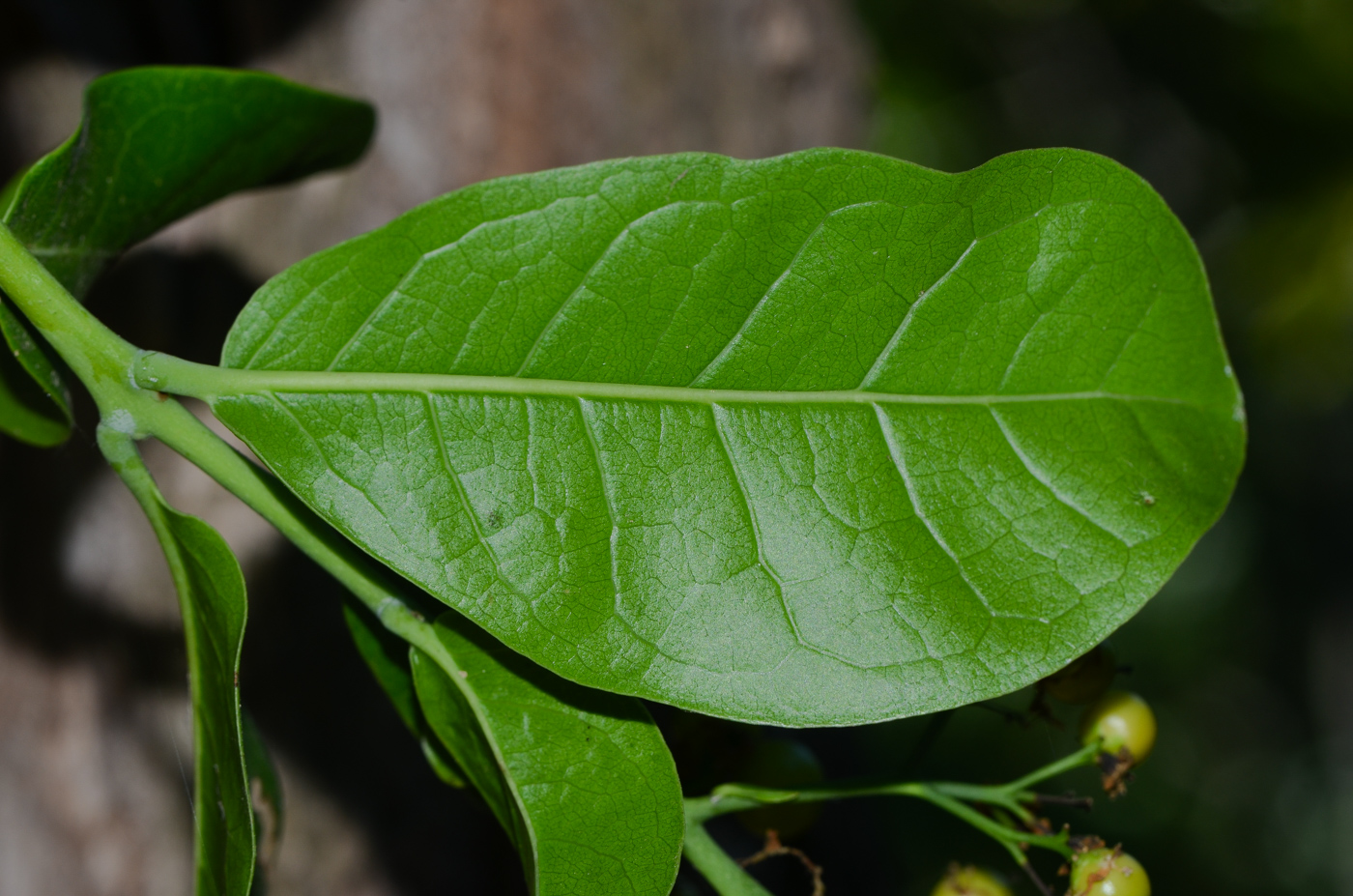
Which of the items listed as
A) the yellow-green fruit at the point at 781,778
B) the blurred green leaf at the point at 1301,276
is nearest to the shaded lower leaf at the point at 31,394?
the yellow-green fruit at the point at 781,778

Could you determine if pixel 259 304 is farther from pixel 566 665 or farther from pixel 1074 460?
pixel 1074 460

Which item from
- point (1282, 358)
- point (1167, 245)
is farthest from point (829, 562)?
point (1282, 358)

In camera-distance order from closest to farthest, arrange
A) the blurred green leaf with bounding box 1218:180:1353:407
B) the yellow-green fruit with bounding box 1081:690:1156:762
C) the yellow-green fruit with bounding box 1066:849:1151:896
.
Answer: the yellow-green fruit with bounding box 1066:849:1151:896 < the yellow-green fruit with bounding box 1081:690:1156:762 < the blurred green leaf with bounding box 1218:180:1353:407

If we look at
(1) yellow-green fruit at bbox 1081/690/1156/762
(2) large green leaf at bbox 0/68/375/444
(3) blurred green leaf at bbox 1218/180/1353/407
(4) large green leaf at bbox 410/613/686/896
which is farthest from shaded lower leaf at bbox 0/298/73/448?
(3) blurred green leaf at bbox 1218/180/1353/407

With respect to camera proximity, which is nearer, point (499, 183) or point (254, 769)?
point (499, 183)

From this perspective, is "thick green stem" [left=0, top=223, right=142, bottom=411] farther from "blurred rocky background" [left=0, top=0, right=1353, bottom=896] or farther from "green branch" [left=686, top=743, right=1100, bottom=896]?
"green branch" [left=686, top=743, right=1100, bottom=896]

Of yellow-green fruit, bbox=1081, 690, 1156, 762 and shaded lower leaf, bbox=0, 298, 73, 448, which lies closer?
shaded lower leaf, bbox=0, 298, 73, 448
